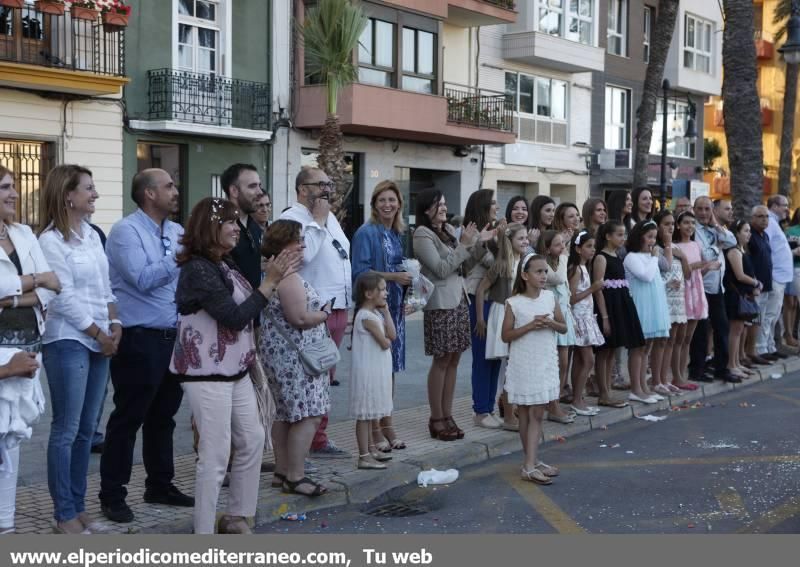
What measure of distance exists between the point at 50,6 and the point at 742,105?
1154 centimetres

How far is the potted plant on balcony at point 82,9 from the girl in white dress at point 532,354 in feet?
40.3

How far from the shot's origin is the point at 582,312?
9.15m

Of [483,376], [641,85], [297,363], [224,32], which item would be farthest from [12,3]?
[641,85]

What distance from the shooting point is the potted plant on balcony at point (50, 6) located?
1628 centimetres

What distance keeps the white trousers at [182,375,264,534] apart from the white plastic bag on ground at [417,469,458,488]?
1.78 m

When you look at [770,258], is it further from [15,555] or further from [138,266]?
[15,555]

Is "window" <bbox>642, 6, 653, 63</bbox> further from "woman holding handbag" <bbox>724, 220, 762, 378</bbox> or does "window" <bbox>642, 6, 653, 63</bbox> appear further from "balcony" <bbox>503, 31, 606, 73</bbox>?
"woman holding handbag" <bbox>724, 220, 762, 378</bbox>

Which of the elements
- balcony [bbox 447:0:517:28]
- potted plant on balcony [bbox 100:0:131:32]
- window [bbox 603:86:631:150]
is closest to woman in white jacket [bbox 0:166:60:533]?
potted plant on balcony [bbox 100:0:131:32]

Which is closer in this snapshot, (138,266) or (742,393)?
(138,266)

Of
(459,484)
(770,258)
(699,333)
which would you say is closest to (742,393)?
(699,333)

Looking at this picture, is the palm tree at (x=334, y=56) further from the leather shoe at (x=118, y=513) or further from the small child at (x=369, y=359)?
the leather shoe at (x=118, y=513)

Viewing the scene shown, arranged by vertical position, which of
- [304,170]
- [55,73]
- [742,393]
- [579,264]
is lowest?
[742,393]

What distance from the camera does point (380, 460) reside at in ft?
23.4

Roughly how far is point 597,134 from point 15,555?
2880 centimetres
